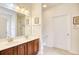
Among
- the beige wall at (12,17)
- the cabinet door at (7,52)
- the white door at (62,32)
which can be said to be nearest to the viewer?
the cabinet door at (7,52)

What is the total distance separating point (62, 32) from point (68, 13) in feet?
1.16

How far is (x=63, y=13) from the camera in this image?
2.12 meters

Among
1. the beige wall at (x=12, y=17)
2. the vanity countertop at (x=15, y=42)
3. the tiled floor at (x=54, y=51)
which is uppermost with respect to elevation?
the beige wall at (x=12, y=17)

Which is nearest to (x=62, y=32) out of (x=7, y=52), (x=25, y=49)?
(x=25, y=49)

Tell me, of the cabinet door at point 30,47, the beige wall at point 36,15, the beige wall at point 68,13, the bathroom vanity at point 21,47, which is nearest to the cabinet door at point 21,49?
the bathroom vanity at point 21,47

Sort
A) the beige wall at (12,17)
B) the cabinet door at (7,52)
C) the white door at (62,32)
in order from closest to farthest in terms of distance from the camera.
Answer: the cabinet door at (7,52), the beige wall at (12,17), the white door at (62,32)

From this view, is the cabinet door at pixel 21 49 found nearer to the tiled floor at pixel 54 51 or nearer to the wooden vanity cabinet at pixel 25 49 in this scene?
the wooden vanity cabinet at pixel 25 49

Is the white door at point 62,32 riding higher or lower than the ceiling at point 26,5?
lower

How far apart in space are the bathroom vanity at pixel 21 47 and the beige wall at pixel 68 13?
0.28 metres

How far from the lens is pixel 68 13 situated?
2.09m

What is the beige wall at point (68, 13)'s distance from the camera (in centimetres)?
205

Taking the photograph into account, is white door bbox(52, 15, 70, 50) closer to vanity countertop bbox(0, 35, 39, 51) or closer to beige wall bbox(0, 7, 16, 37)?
vanity countertop bbox(0, 35, 39, 51)

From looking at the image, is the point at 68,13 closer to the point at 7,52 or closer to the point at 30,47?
the point at 30,47
